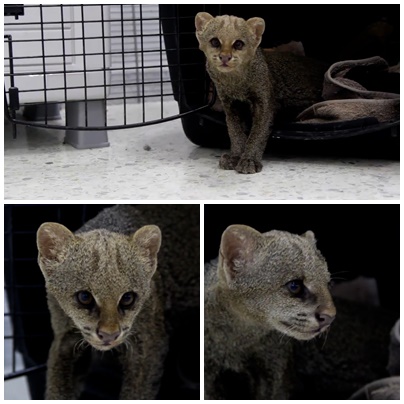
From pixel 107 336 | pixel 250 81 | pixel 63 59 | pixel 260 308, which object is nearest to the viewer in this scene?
pixel 107 336

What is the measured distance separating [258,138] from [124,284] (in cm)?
50

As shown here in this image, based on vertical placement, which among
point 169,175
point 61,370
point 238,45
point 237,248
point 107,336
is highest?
point 238,45

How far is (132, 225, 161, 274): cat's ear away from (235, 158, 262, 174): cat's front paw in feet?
1.10

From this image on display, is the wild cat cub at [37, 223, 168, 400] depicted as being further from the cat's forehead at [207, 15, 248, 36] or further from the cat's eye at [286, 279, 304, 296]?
the cat's forehead at [207, 15, 248, 36]

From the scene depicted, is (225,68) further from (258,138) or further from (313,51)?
(313,51)

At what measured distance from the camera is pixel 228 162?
5.83ft

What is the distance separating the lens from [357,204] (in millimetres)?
1634

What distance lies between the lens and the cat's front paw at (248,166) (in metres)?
1.73

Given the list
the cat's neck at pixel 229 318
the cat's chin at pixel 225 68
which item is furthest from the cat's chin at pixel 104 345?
the cat's chin at pixel 225 68

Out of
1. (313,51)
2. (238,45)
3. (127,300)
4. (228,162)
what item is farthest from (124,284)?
(313,51)

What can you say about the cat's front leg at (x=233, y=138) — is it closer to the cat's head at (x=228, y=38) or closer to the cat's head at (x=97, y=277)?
the cat's head at (x=228, y=38)

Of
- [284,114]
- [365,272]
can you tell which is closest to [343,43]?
[284,114]

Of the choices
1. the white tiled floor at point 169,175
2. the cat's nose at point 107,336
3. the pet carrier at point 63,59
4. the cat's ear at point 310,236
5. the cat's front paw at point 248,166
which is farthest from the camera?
the pet carrier at point 63,59

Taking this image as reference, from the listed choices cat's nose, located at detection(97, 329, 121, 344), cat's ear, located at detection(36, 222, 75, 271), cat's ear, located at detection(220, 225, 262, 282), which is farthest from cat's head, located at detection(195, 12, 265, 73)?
cat's nose, located at detection(97, 329, 121, 344)
